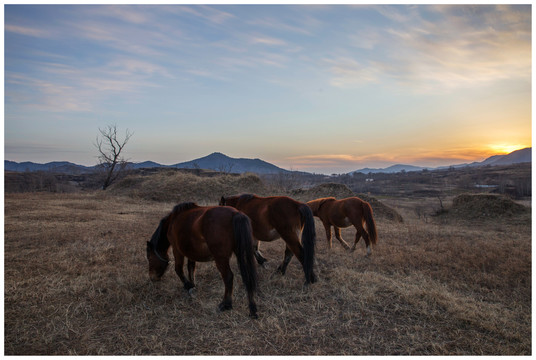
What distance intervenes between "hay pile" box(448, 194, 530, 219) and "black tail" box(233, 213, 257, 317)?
659 inches

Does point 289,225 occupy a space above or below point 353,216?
above

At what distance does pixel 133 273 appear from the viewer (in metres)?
5.58

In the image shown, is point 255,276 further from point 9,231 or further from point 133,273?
point 9,231

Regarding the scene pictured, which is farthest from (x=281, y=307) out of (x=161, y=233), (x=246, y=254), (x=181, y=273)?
(x=161, y=233)

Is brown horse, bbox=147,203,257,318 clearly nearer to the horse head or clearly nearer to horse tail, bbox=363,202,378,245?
the horse head

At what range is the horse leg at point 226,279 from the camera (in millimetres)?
4062

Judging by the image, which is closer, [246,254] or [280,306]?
[246,254]

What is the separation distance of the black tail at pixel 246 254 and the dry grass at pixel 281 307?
1.22 ft

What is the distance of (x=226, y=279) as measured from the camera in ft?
13.5

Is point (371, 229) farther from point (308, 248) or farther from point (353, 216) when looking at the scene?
point (308, 248)

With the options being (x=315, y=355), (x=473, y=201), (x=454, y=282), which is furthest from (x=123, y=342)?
(x=473, y=201)

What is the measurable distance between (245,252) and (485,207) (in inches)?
704

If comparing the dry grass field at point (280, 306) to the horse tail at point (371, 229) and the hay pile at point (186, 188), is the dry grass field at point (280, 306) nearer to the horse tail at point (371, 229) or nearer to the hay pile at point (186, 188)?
the horse tail at point (371, 229)

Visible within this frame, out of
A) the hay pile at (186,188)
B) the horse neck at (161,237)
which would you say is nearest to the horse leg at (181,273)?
the horse neck at (161,237)
